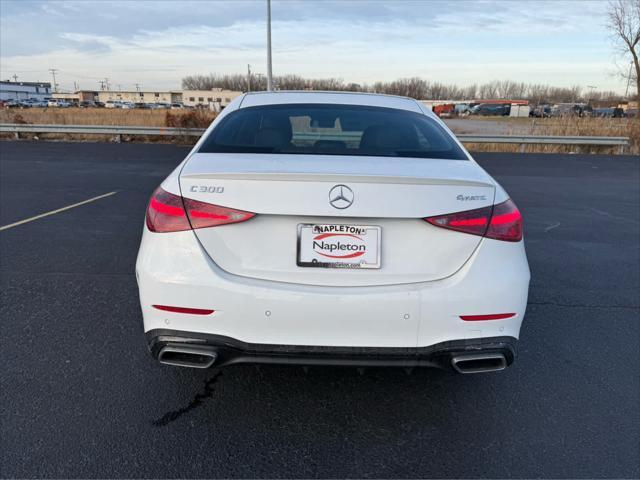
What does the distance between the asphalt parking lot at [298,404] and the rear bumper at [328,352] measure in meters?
0.45

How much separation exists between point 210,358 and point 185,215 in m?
0.65

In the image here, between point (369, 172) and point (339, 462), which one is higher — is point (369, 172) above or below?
above

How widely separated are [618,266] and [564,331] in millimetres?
2079

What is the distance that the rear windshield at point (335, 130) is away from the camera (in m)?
2.62

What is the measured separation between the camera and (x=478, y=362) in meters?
2.19

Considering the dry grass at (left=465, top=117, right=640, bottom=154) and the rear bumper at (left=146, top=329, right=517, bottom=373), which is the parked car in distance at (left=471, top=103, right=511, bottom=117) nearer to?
the dry grass at (left=465, top=117, right=640, bottom=154)

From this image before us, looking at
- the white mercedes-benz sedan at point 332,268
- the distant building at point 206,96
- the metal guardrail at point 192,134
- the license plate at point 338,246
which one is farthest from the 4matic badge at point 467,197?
the distant building at point 206,96

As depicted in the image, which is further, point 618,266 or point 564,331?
Result: point 618,266

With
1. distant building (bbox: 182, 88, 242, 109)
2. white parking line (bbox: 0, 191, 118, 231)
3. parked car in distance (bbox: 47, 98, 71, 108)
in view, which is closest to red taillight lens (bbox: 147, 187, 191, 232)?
white parking line (bbox: 0, 191, 118, 231)

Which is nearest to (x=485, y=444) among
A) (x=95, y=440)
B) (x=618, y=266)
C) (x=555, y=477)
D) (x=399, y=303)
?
(x=555, y=477)

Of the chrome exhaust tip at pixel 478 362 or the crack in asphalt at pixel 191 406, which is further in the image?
the crack in asphalt at pixel 191 406

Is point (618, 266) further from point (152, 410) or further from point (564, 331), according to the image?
point (152, 410)

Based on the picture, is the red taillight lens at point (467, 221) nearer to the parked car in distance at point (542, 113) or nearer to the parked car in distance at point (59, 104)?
the parked car in distance at point (542, 113)

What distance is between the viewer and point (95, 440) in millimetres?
2230
